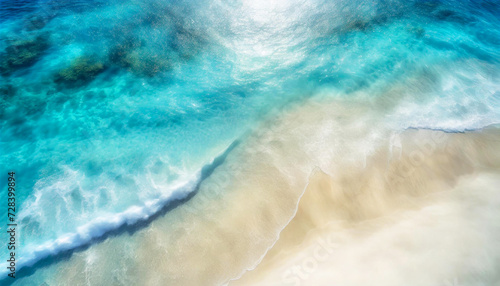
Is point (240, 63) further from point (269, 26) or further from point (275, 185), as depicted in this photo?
point (275, 185)

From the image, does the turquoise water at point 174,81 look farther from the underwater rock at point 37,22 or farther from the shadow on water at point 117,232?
the shadow on water at point 117,232

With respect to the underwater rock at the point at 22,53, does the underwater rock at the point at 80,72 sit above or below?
below

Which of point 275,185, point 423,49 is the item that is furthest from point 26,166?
point 423,49

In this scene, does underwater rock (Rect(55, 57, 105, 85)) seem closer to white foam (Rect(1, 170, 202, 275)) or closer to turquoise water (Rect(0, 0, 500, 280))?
turquoise water (Rect(0, 0, 500, 280))

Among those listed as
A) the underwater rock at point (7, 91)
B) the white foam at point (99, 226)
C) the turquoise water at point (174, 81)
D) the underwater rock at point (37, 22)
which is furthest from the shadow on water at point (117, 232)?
the underwater rock at point (37, 22)

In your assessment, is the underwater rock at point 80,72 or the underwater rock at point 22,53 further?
the underwater rock at point 22,53
